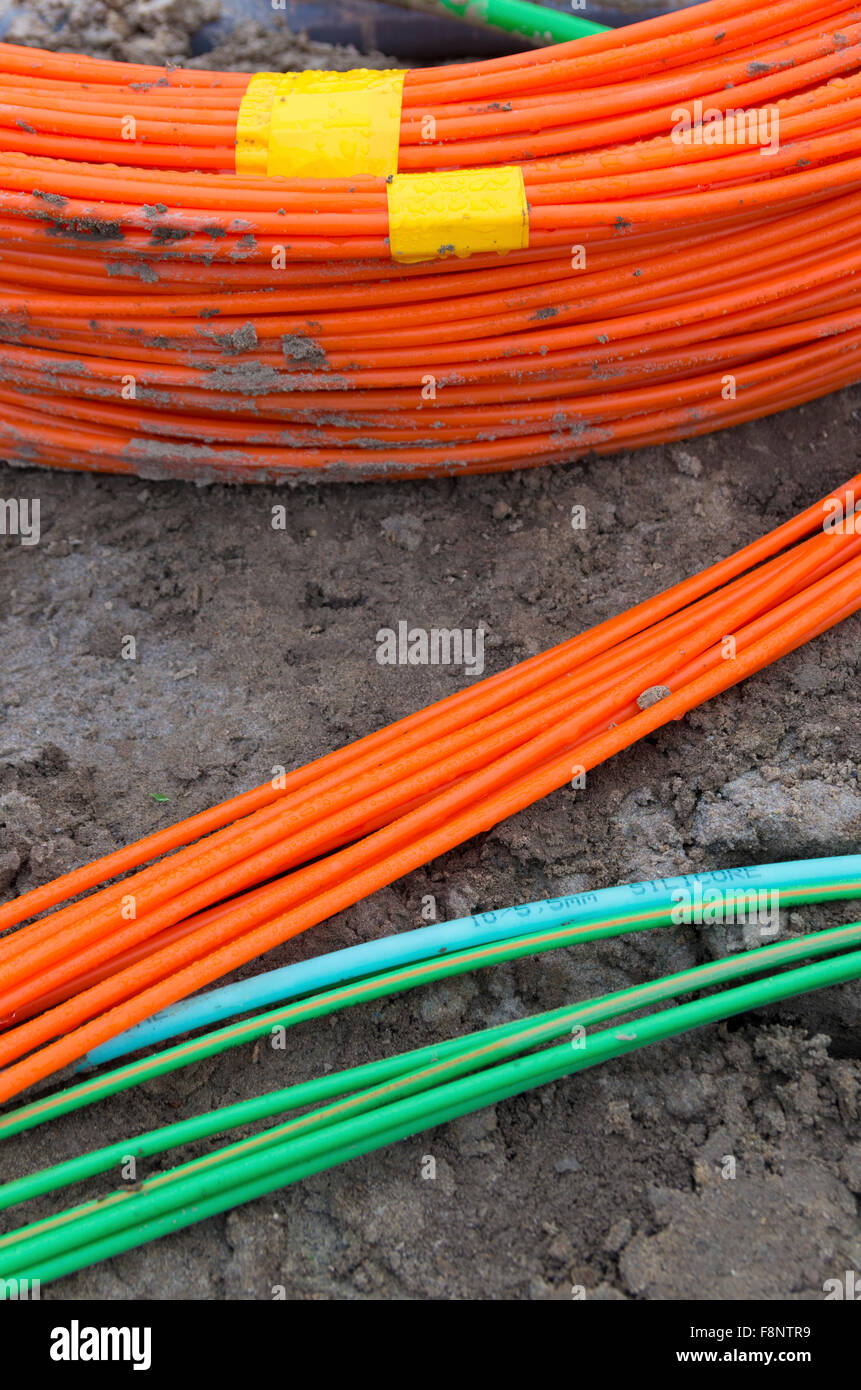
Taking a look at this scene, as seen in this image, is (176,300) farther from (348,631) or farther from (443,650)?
(443,650)

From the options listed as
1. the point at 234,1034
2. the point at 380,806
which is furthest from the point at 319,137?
the point at 234,1034

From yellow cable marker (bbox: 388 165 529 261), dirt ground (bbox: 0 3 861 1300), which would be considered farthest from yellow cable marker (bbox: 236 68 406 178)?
dirt ground (bbox: 0 3 861 1300)

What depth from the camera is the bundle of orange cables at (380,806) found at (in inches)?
66.0

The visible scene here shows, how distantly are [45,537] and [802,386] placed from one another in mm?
1953

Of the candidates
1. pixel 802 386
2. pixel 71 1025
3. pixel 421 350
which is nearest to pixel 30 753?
pixel 71 1025

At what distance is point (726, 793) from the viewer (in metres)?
1.95

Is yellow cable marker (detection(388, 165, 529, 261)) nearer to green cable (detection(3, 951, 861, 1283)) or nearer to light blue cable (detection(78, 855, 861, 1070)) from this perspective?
light blue cable (detection(78, 855, 861, 1070))

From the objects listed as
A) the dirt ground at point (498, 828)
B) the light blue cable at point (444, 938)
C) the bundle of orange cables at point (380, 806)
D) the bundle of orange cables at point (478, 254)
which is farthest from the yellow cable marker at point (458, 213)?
the light blue cable at point (444, 938)

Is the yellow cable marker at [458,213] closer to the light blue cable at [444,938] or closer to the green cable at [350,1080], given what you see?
the light blue cable at [444,938]

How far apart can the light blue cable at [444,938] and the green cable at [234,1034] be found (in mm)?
20

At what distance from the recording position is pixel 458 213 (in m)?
1.92

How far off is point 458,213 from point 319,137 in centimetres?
39

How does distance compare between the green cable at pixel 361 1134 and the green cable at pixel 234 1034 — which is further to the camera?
the green cable at pixel 234 1034
